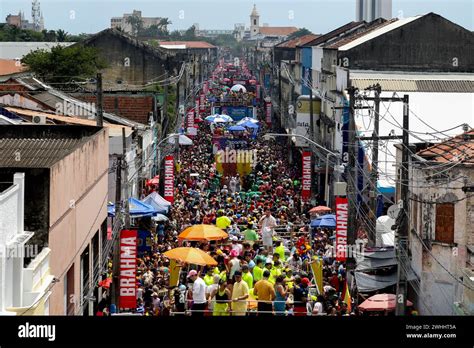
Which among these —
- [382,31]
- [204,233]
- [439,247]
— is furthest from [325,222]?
[382,31]

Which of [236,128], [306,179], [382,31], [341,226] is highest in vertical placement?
[382,31]

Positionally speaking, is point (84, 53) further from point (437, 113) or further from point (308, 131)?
point (437, 113)

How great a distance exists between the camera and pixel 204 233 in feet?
83.4

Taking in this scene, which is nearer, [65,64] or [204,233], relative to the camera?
[204,233]

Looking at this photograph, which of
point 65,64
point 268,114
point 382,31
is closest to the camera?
point 382,31

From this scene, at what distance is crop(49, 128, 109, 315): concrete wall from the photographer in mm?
18156

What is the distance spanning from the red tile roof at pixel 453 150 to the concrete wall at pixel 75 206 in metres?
7.13

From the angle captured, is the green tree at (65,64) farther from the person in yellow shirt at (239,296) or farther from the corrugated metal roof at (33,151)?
the person in yellow shirt at (239,296)

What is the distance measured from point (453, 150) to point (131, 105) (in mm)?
28706

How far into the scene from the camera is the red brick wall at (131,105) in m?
51.1

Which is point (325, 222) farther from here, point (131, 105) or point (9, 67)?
point (9, 67)

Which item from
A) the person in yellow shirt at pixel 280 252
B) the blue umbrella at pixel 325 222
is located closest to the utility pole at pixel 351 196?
the blue umbrella at pixel 325 222

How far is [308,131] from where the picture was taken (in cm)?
5712

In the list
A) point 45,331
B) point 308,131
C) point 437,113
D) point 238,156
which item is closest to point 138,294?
point 45,331
